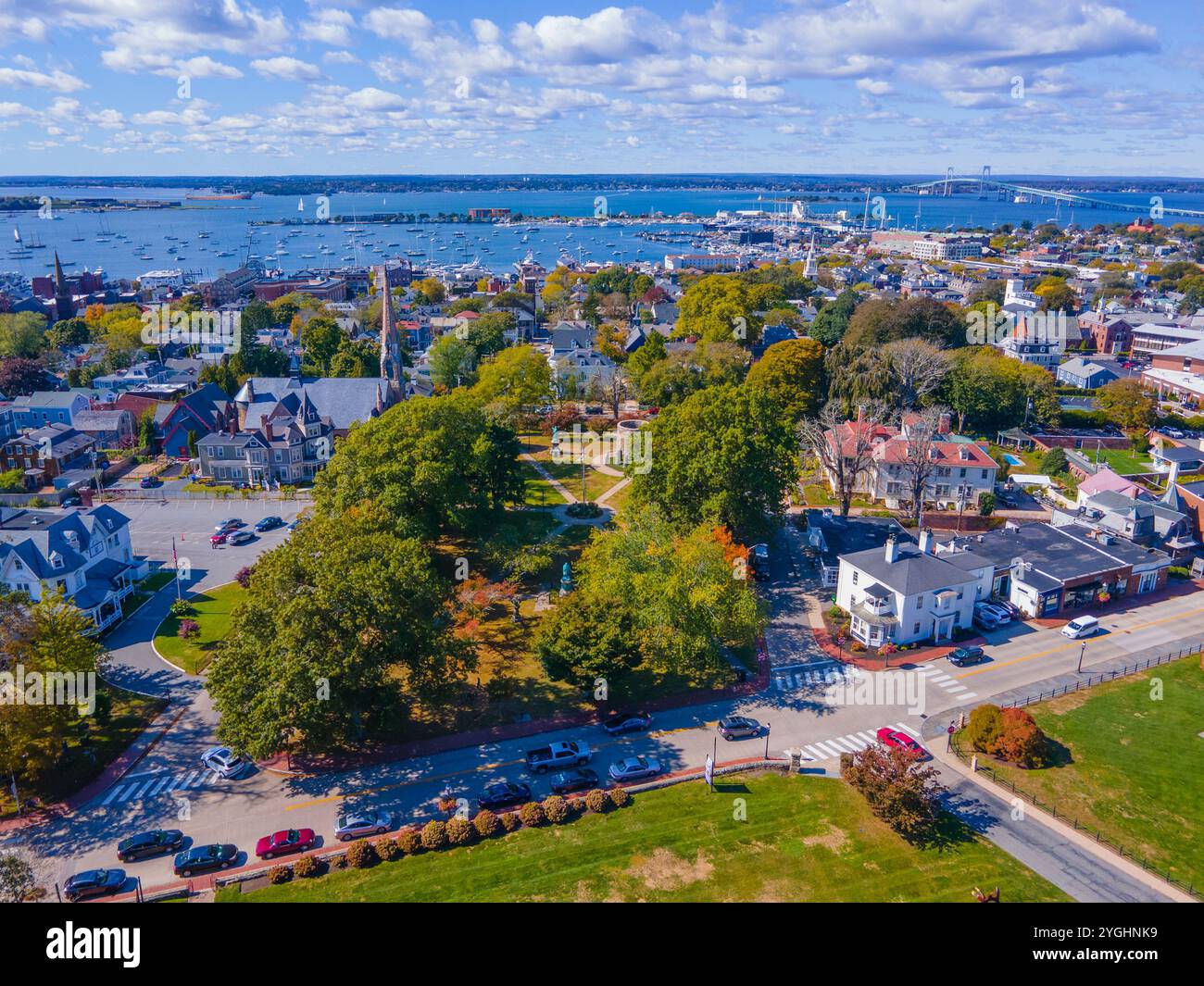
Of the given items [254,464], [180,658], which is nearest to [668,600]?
[180,658]

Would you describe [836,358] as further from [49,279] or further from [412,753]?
[49,279]

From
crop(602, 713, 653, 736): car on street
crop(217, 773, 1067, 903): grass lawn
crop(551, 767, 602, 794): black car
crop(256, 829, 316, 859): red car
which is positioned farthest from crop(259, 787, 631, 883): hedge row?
crop(602, 713, 653, 736): car on street

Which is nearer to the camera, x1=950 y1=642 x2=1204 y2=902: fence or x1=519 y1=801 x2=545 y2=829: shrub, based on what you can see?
x1=950 y1=642 x2=1204 y2=902: fence

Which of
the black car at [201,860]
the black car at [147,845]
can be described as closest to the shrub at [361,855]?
the black car at [201,860]

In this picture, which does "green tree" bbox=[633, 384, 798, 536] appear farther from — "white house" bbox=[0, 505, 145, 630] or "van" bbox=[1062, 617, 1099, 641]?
"white house" bbox=[0, 505, 145, 630]

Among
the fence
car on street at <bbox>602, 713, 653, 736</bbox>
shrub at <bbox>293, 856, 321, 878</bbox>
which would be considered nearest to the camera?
shrub at <bbox>293, 856, 321, 878</bbox>
